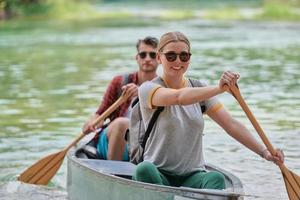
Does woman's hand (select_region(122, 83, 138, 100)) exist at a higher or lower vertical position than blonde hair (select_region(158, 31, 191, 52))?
lower

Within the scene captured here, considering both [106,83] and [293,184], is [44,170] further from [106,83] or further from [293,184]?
[106,83]

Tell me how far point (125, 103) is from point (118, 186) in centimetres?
229

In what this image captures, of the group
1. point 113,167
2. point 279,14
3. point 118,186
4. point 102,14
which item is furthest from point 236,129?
point 102,14

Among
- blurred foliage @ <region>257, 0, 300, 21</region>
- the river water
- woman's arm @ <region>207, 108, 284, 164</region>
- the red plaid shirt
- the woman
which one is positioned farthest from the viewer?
blurred foliage @ <region>257, 0, 300, 21</region>

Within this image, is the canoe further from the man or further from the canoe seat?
the man

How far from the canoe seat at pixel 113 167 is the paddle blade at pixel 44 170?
1.95 metres

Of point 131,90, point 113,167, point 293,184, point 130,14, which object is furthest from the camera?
point 130,14

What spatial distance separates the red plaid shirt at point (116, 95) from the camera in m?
8.11

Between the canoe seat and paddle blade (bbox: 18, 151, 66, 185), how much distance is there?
6.40 ft

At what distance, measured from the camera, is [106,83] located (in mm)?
18000

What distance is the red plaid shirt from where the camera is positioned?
8109mm

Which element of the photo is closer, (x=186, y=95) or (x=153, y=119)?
(x=186, y=95)

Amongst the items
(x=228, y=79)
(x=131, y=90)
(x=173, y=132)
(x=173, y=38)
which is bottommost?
(x=131, y=90)

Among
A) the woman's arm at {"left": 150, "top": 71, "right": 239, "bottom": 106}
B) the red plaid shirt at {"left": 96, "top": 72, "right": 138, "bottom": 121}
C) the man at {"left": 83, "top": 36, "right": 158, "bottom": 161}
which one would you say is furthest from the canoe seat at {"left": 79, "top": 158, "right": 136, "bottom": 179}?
the red plaid shirt at {"left": 96, "top": 72, "right": 138, "bottom": 121}
